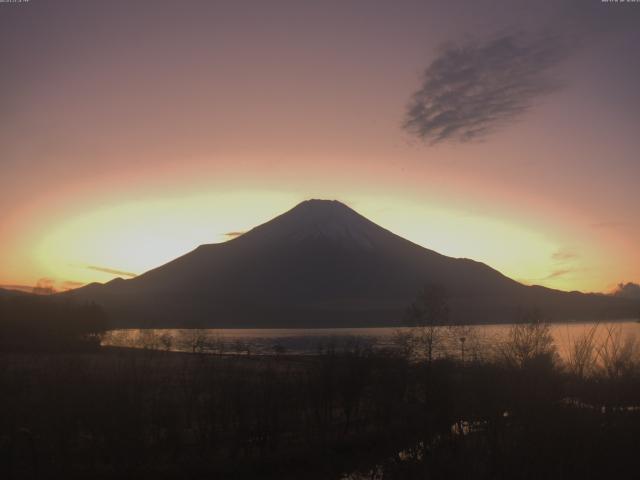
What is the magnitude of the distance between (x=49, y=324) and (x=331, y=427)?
55935mm

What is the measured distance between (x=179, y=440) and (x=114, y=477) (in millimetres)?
2211

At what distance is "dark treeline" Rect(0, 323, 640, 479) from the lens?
13227 mm

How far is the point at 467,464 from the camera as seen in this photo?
1266cm

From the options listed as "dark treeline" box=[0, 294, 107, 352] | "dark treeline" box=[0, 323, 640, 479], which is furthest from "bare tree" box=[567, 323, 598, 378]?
"dark treeline" box=[0, 294, 107, 352]

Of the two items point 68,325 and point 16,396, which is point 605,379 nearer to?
point 16,396

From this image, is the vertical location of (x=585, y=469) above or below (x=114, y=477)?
above

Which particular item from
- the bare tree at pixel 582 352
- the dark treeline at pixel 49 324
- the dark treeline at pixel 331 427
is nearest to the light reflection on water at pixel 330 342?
the dark treeline at pixel 49 324

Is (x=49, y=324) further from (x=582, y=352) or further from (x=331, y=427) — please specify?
(x=582, y=352)

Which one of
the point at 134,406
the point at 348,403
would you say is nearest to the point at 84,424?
the point at 134,406

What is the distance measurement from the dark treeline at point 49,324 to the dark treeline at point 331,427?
43.3 metres

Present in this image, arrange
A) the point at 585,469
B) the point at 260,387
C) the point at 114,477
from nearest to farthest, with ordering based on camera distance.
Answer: the point at 585,469, the point at 114,477, the point at 260,387

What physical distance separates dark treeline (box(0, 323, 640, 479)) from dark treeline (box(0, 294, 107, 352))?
142ft

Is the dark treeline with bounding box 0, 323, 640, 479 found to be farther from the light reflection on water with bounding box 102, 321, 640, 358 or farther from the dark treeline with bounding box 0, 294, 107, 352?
the dark treeline with bounding box 0, 294, 107, 352

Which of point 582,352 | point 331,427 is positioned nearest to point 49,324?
point 331,427
